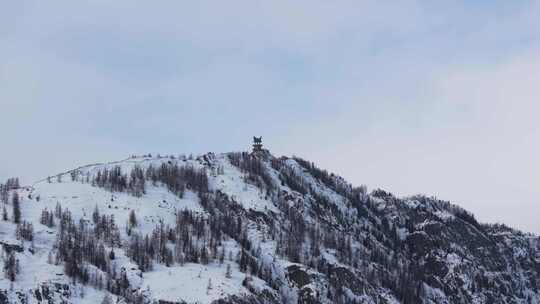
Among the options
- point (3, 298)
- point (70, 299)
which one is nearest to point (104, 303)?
point (70, 299)

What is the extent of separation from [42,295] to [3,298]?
1070 centimetres

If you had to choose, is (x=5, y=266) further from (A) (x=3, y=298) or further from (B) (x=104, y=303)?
(B) (x=104, y=303)

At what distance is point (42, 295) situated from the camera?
19275cm

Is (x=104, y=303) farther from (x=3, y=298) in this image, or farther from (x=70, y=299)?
(x=3, y=298)

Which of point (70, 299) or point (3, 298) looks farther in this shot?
point (70, 299)

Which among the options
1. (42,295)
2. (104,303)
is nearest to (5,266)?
(42,295)

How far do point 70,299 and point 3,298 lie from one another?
60.8ft

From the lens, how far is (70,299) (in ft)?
649

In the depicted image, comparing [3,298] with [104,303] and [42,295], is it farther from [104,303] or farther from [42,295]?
[104,303]

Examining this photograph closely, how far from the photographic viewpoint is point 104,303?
200 m

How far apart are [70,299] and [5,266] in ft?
63.8

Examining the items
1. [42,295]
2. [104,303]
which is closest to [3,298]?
[42,295]

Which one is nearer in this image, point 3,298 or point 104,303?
point 3,298

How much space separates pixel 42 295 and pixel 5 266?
1459 centimetres
